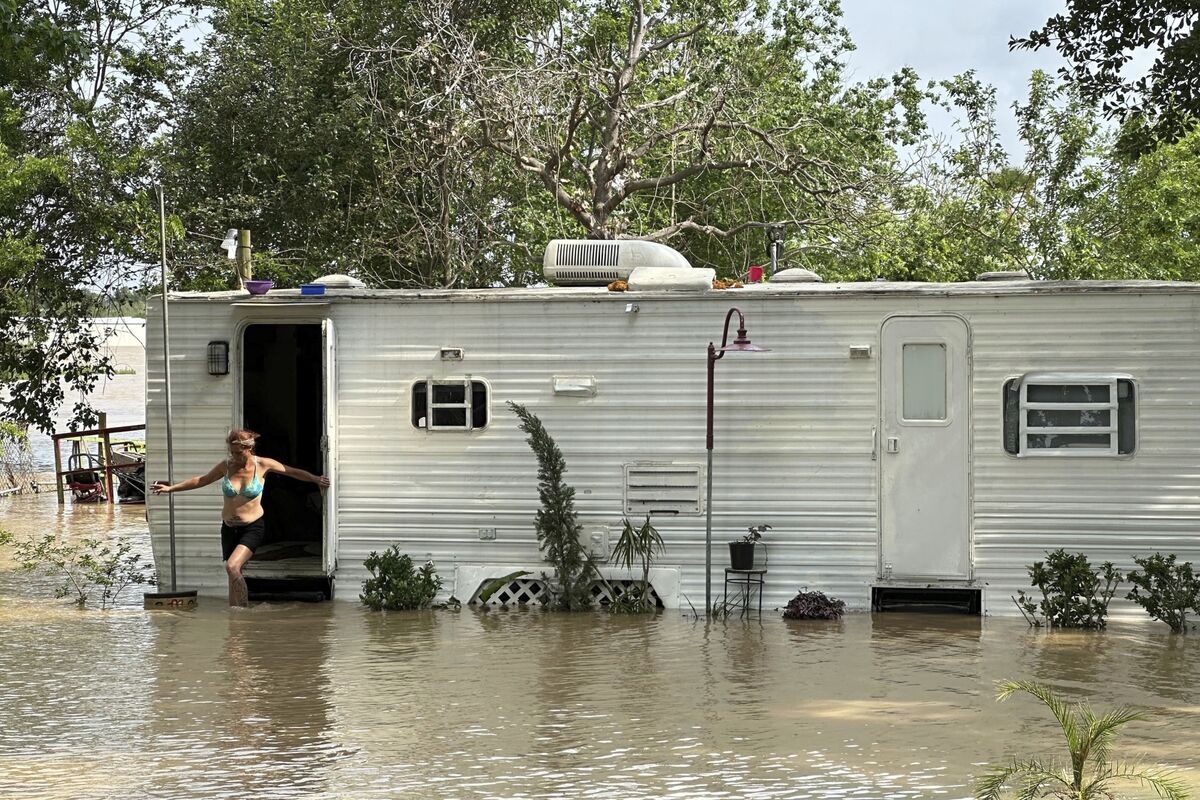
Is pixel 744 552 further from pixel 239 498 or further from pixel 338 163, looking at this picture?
pixel 338 163

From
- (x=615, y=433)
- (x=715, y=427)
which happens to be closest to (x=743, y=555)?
(x=715, y=427)

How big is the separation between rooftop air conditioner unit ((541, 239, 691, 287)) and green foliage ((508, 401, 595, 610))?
1.45 meters

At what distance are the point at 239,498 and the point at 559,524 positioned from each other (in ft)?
8.55

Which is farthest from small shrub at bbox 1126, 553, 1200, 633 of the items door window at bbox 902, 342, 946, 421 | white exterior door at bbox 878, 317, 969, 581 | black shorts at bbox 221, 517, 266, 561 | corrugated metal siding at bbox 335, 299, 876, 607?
black shorts at bbox 221, 517, 266, 561

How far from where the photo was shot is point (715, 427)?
12.0 m

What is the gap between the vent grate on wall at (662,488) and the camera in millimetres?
11984

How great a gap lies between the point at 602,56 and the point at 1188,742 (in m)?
15.8

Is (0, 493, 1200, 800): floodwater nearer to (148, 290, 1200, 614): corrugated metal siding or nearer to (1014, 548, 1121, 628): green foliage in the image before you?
(1014, 548, 1121, 628): green foliage

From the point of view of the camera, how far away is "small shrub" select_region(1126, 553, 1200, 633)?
11.0 meters

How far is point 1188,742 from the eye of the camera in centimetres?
769

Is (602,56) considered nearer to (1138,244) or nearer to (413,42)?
(413,42)

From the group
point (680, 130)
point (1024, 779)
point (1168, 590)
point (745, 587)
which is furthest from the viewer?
point (680, 130)

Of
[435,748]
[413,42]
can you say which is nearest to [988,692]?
[435,748]

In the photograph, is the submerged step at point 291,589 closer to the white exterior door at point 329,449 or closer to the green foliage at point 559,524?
the white exterior door at point 329,449
